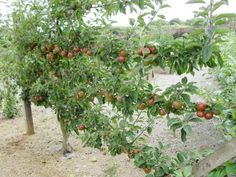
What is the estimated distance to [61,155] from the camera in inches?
129

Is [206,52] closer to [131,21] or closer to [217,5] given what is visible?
[217,5]

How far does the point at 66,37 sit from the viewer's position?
2.47m

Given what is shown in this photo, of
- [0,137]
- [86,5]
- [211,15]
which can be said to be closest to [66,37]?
[86,5]

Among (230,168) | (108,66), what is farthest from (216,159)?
(108,66)

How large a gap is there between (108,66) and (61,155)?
1615 millimetres

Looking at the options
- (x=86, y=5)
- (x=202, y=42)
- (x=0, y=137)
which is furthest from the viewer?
(x=0, y=137)

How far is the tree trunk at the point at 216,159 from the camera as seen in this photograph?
119 cm

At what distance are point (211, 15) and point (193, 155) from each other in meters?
0.87

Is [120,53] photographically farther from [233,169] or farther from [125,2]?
[233,169]

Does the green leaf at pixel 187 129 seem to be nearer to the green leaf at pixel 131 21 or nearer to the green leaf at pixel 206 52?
the green leaf at pixel 206 52

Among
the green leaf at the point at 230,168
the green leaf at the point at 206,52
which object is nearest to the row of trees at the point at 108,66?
the green leaf at the point at 206,52

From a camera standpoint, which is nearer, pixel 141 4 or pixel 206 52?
pixel 206 52

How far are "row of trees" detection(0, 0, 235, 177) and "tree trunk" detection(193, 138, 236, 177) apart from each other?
63 mm

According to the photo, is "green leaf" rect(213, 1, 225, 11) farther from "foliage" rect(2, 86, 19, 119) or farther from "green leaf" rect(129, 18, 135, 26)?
"foliage" rect(2, 86, 19, 119)
